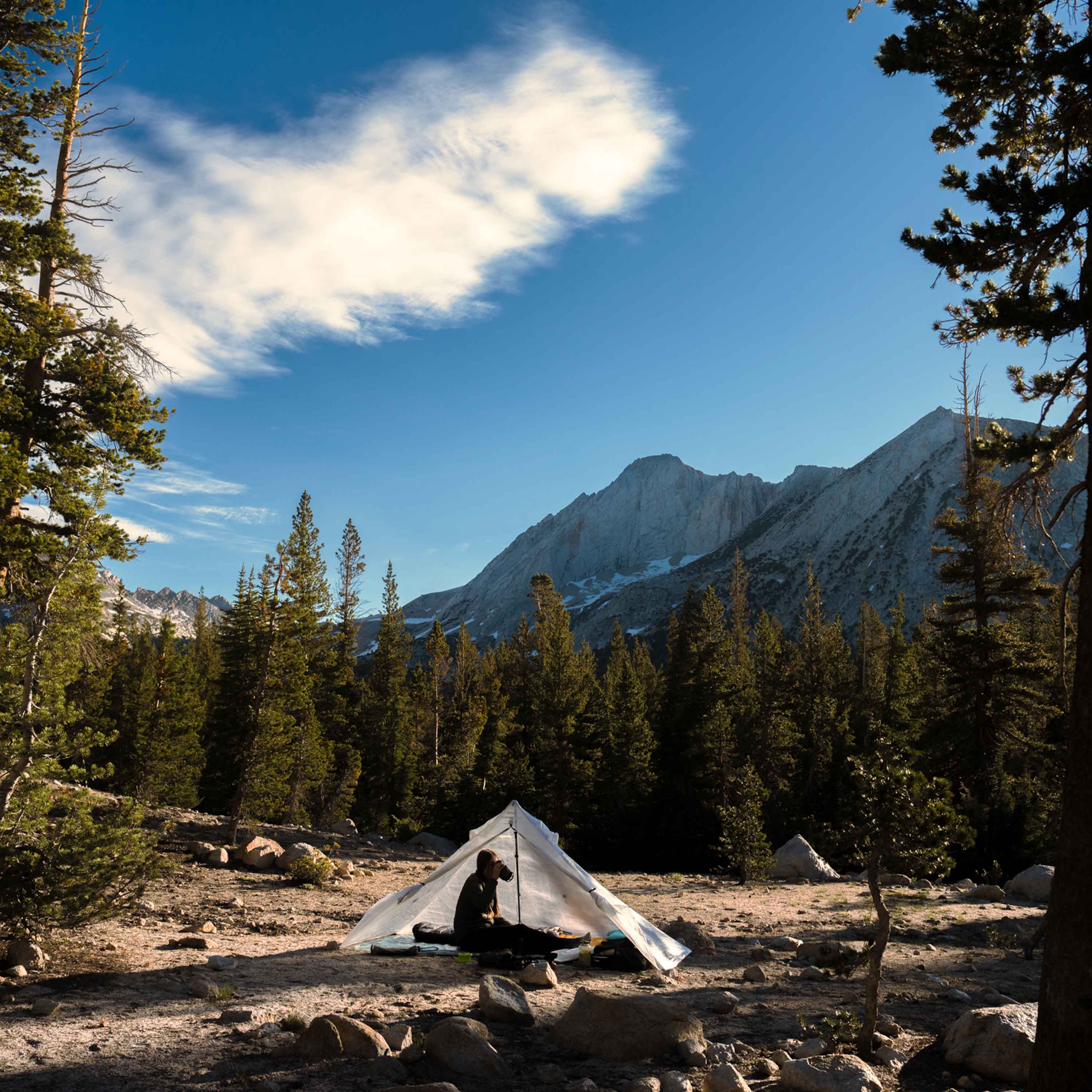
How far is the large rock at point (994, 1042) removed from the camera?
21.1 ft

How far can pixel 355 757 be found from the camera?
38375mm

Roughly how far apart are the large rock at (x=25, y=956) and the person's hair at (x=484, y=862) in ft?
16.0

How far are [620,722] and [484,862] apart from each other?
2681 cm

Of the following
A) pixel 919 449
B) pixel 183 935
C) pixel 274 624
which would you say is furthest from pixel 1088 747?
pixel 919 449

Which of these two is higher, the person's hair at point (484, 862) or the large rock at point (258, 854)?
the person's hair at point (484, 862)

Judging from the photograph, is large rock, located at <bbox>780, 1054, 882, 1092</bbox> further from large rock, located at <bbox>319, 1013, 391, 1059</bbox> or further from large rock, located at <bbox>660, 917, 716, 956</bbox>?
large rock, located at <bbox>660, 917, 716, 956</bbox>

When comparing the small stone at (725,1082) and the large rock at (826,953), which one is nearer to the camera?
the small stone at (725,1082)

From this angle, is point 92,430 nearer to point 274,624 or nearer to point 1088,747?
point 274,624

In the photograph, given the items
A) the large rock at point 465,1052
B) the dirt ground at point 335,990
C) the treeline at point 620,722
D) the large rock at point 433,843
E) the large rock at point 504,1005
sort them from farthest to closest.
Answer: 1. the large rock at point 433,843
2. the treeline at point 620,722
3. the large rock at point 504,1005
4. the large rock at point 465,1052
5. the dirt ground at point 335,990

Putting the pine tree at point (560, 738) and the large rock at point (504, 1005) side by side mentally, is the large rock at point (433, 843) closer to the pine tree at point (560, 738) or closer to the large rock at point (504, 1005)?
the pine tree at point (560, 738)

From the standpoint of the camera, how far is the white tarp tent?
1057cm

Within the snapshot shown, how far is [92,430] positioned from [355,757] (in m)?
28.0

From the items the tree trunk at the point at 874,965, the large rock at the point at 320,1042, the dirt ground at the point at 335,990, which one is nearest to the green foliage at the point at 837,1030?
the tree trunk at the point at 874,965

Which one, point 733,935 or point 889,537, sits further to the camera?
point 889,537
